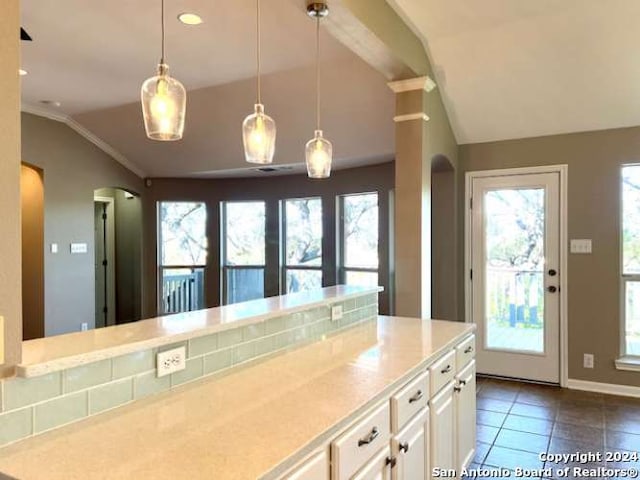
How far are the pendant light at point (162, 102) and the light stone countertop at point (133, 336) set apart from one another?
77 centimetres

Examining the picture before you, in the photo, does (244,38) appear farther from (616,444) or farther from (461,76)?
(616,444)

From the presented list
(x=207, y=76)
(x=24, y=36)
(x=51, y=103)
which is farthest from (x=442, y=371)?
(x=51, y=103)

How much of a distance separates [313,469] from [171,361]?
60cm

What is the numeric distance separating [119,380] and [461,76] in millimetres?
3486

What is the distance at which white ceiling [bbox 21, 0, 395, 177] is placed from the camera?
3.03 meters

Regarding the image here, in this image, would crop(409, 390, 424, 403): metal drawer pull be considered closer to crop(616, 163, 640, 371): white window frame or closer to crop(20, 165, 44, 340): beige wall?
crop(616, 163, 640, 371): white window frame

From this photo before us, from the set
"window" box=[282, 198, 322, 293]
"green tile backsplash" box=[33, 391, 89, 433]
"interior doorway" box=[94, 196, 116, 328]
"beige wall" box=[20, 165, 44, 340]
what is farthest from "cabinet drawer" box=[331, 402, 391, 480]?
"interior doorway" box=[94, 196, 116, 328]

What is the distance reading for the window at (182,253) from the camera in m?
7.35

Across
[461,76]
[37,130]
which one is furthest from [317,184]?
[37,130]

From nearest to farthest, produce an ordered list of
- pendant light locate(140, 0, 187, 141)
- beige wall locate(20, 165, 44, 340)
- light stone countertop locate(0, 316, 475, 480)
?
1. light stone countertop locate(0, 316, 475, 480)
2. pendant light locate(140, 0, 187, 141)
3. beige wall locate(20, 165, 44, 340)

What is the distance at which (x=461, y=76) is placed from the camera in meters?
3.82

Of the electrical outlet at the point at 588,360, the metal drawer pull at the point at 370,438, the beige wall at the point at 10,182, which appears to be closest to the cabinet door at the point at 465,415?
the metal drawer pull at the point at 370,438

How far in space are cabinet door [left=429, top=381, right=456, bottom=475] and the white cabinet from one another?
3.04 ft

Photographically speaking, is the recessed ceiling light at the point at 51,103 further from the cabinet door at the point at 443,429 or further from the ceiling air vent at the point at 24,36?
the cabinet door at the point at 443,429
